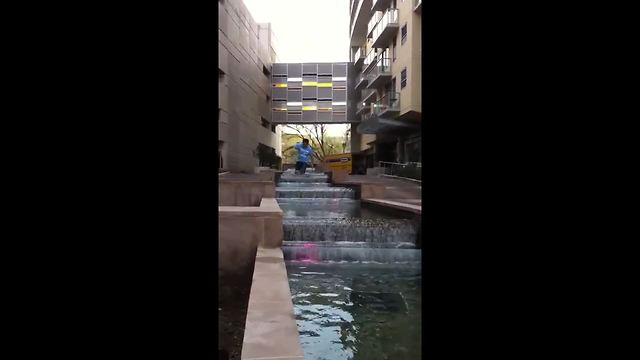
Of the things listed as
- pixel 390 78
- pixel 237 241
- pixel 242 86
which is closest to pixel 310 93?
pixel 390 78

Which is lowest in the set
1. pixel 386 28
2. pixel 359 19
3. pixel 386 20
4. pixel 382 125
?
pixel 382 125

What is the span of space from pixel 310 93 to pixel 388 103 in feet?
36.9

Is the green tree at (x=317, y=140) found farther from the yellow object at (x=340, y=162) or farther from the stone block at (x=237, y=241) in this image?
the stone block at (x=237, y=241)

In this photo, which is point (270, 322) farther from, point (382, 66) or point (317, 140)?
point (317, 140)

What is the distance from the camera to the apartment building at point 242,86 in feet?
68.5

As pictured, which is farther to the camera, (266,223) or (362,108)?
(362,108)

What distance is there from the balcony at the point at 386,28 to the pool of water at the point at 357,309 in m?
19.8

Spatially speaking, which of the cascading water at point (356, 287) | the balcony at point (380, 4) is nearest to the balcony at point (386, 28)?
the balcony at point (380, 4)

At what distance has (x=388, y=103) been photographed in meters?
25.7
